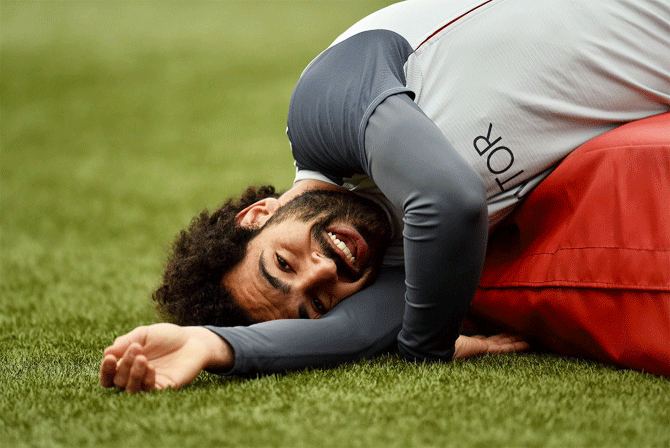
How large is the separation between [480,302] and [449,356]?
0.23 meters

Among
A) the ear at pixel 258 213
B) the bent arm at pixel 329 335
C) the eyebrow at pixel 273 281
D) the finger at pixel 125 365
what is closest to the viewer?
the finger at pixel 125 365

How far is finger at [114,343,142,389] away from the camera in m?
1.02

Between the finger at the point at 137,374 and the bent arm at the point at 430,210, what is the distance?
42cm

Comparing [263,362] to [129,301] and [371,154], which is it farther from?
[129,301]

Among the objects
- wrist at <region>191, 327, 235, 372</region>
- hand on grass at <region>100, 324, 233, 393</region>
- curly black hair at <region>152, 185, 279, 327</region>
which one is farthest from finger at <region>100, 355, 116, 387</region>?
curly black hair at <region>152, 185, 279, 327</region>

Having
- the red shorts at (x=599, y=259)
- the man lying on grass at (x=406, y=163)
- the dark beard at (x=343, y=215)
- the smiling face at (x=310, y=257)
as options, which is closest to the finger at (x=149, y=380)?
the man lying on grass at (x=406, y=163)

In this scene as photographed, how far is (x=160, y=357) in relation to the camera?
1072 millimetres

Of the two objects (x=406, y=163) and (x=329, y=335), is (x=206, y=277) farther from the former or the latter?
(x=406, y=163)

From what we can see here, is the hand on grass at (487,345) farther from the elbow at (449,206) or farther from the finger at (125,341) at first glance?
the finger at (125,341)

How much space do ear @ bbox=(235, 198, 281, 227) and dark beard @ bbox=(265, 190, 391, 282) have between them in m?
0.05

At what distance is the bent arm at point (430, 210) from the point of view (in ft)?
3.57

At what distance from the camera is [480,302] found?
56.3 inches

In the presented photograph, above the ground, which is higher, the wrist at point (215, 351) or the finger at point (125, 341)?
the finger at point (125, 341)

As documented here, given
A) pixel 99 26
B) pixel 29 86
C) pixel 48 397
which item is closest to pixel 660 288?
pixel 48 397
